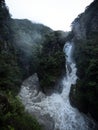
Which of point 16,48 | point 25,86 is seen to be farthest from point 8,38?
point 25,86

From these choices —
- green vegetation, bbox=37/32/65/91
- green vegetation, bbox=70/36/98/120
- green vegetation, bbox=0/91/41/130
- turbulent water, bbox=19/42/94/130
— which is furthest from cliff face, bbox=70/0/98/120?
green vegetation, bbox=0/91/41/130

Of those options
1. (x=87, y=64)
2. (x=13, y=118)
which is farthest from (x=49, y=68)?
(x=13, y=118)

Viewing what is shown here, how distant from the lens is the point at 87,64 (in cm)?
2278

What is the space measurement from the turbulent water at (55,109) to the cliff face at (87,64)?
1.12m

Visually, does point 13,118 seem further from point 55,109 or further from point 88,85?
point 55,109

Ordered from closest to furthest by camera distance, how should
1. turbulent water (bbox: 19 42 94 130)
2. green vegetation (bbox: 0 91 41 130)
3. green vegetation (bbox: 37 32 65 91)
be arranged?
green vegetation (bbox: 0 91 41 130) < turbulent water (bbox: 19 42 94 130) < green vegetation (bbox: 37 32 65 91)

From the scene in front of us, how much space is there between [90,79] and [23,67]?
13.0 metres

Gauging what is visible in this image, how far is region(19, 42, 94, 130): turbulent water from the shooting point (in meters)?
18.4

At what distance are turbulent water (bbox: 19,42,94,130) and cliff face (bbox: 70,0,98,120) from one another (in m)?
1.12

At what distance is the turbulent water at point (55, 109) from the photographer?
1841 cm

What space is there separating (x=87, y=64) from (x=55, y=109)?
23.0 feet

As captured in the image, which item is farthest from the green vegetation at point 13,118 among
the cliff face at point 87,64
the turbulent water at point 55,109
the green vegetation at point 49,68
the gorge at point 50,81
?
the green vegetation at point 49,68

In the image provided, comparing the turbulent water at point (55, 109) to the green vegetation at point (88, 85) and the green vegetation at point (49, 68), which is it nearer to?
the green vegetation at point (88, 85)

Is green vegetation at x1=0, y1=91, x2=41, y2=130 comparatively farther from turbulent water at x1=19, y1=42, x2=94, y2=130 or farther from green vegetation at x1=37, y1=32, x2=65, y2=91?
green vegetation at x1=37, y1=32, x2=65, y2=91
